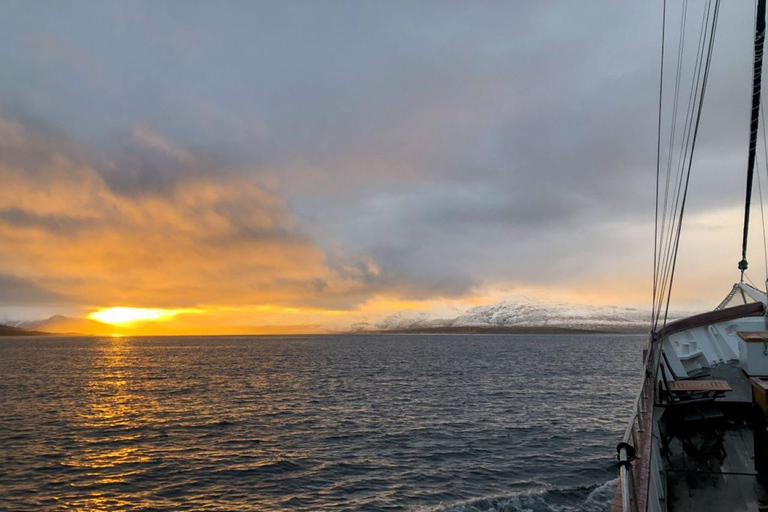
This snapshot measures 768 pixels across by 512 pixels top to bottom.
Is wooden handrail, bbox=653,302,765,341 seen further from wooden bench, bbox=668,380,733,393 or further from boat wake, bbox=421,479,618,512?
boat wake, bbox=421,479,618,512

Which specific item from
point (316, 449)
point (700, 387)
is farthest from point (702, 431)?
point (316, 449)

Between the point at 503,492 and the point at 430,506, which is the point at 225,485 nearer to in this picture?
the point at 430,506

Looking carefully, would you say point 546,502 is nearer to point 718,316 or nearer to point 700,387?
point 718,316

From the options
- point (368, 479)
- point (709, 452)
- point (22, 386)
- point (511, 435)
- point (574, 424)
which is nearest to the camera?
point (709, 452)

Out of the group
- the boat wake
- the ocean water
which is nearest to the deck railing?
the boat wake

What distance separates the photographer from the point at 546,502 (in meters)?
20.5

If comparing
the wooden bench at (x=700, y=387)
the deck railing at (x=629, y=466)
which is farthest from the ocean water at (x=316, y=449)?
the deck railing at (x=629, y=466)

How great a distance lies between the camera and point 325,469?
24.9 meters

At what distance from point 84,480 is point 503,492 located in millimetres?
17842

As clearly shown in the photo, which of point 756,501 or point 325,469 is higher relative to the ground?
point 756,501

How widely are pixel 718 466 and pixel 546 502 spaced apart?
1074 cm

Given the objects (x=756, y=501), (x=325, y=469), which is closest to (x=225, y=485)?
(x=325, y=469)

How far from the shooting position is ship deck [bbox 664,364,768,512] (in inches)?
376

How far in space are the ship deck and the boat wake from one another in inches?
311
